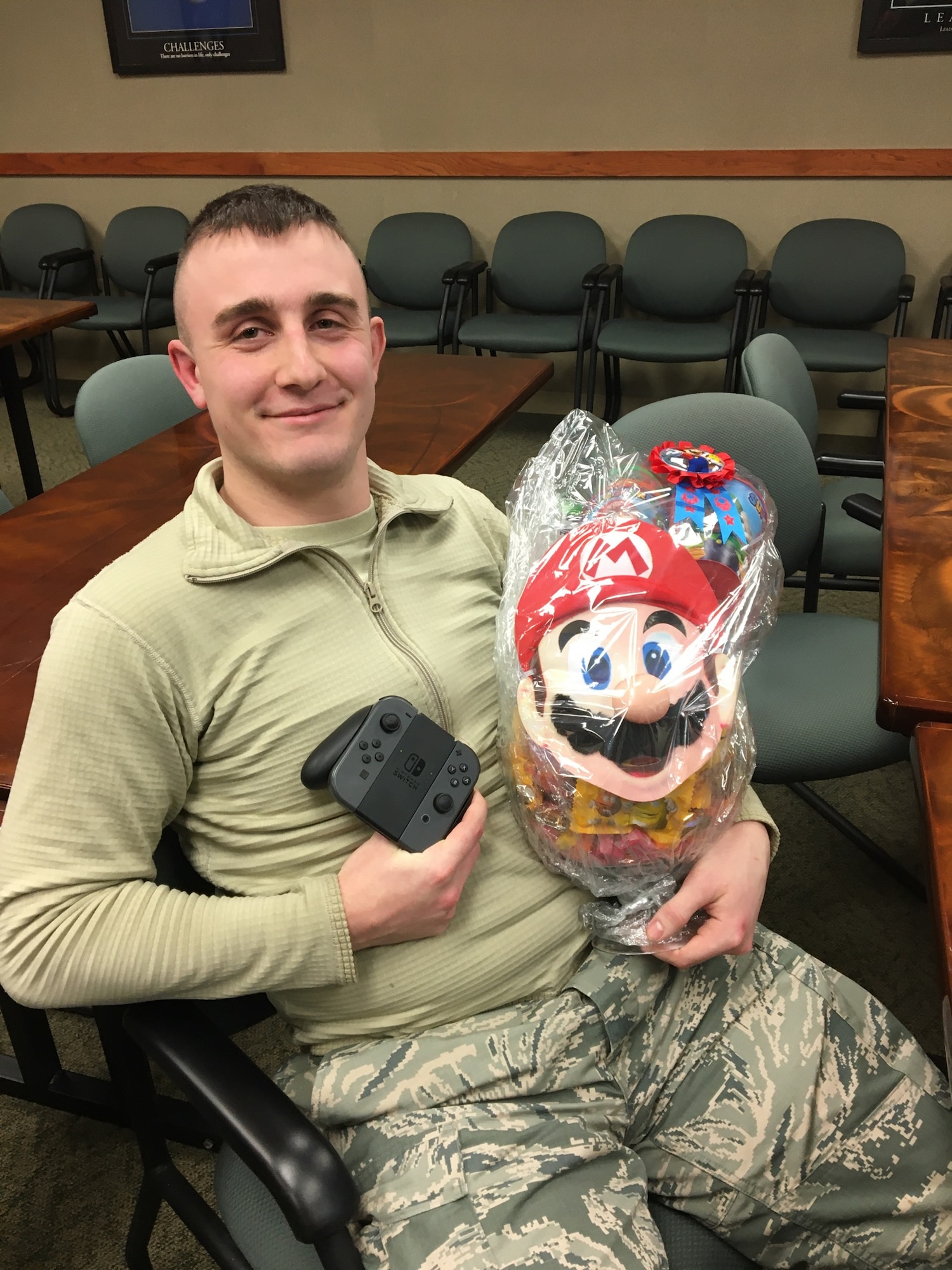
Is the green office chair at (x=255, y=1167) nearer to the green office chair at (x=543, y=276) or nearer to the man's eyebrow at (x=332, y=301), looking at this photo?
the man's eyebrow at (x=332, y=301)

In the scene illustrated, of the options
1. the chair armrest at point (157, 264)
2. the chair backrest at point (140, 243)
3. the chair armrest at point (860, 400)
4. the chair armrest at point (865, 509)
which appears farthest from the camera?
the chair backrest at point (140, 243)

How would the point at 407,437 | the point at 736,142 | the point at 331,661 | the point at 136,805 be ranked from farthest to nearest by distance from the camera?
the point at 736,142
the point at 407,437
the point at 331,661
the point at 136,805

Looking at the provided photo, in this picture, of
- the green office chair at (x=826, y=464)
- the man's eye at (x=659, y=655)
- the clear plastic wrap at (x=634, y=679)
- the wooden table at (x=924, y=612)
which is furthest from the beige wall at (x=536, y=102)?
the man's eye at (x=659, y=655)

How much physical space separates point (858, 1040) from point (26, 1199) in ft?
4.35

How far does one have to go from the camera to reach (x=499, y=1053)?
95 cm

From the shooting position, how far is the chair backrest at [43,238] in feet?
17.4

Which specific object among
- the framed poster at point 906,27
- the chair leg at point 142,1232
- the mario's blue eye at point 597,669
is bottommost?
the chair leg at point 142,1232

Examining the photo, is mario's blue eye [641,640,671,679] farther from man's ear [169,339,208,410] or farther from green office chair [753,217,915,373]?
green office chair [753,217,915,373]

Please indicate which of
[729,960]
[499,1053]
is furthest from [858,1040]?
[499,1053]

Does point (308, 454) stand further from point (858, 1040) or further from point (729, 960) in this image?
point (858, 1040)

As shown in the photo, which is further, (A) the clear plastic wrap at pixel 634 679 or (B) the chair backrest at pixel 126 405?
(B) the chair backrest at pixel 126 405

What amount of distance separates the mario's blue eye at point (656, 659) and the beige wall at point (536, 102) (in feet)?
13.7

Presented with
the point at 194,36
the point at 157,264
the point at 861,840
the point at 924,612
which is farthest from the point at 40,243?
the point at 924,612

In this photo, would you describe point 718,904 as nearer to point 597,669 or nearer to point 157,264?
point 597,669
